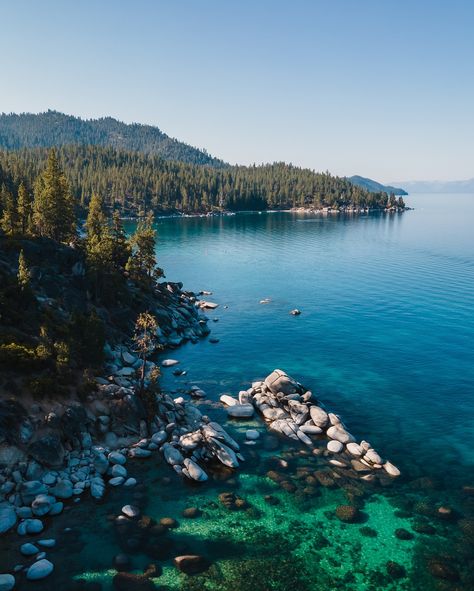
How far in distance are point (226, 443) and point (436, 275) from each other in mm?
96428

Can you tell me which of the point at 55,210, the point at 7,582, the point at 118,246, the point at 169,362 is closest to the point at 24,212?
the point at 55,210

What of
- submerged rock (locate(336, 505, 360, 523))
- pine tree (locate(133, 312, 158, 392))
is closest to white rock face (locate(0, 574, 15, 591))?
pine tree (locate(133, 312, 158, 392))

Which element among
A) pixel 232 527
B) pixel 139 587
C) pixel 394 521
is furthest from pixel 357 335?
pixel 139 587

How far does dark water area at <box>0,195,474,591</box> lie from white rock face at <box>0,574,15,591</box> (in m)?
0.60

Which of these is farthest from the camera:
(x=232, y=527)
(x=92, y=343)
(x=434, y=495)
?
(x=92, y=343)

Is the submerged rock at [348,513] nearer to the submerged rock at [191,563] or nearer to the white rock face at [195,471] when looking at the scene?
the submerged rock at [191,563]

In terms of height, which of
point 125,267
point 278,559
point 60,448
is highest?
point 125,267

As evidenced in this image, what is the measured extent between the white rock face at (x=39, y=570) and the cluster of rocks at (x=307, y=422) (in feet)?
79.7

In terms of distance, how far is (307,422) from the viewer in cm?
4684

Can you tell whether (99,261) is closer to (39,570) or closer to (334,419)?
(334,419)

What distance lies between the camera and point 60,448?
123 feet

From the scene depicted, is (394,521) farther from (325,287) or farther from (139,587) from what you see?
(325,287)

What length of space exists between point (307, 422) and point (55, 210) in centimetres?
6202

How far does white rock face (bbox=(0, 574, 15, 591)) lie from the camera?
84.3 ft
